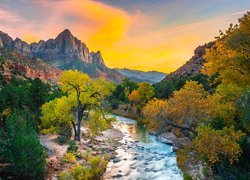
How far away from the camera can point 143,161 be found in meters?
36.8

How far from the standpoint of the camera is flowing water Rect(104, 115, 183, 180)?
30797 millimetres

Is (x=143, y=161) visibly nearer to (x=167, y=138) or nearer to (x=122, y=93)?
(x=167, y=138)

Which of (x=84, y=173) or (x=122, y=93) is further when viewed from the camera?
(x=122, y=93)

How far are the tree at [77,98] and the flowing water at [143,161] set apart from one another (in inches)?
288

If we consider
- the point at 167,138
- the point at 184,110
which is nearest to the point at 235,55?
the point at 184,110

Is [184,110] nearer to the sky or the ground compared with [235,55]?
nearer to the ground

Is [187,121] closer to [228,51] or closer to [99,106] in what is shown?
[228,51]

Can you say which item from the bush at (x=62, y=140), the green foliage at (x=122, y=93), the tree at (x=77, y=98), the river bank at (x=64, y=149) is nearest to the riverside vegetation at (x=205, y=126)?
the river bank at (x=64, y=149)

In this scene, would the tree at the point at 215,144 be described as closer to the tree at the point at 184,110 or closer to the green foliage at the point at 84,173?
the tree at the point at 184,110

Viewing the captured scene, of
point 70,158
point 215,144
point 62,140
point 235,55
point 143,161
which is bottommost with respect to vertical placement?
point 143,161

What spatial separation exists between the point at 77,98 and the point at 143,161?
13.1 m

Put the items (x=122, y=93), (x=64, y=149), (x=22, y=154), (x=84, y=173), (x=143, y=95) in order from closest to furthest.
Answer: (x=22, y=154) < (x=84, y=173) < (x=64, y=149) < (x=143, y=95) < (x=122, y=93)

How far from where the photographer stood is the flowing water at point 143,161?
30797mm

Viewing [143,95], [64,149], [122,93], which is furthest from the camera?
[122,93]
